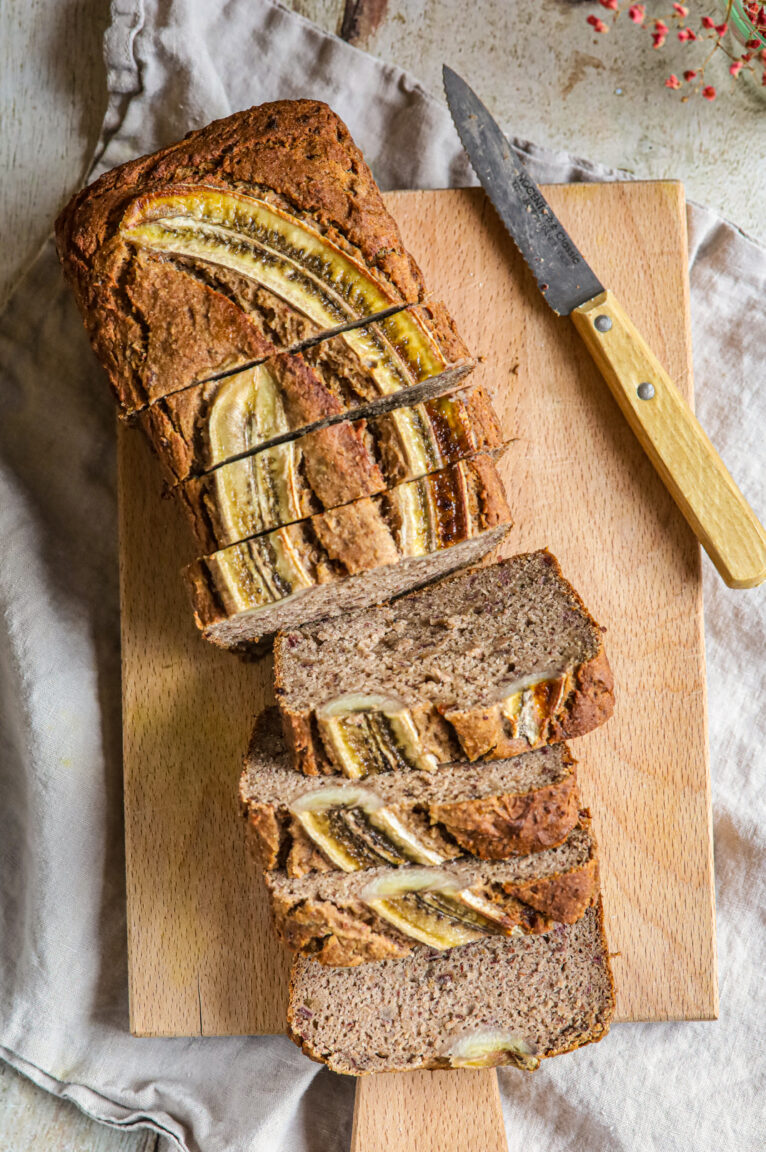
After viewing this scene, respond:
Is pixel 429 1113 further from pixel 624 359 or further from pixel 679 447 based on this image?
pixel 624 359

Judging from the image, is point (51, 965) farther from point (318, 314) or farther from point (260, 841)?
point (318, 314)

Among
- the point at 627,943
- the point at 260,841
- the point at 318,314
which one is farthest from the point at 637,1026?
the point at 318,314

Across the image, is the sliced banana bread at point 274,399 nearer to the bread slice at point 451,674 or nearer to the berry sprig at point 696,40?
the bread slice at point 451,674

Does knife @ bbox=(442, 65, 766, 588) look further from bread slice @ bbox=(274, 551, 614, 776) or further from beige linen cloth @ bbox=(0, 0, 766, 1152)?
bread slice @ bbox=(274, 551, 614, 776)

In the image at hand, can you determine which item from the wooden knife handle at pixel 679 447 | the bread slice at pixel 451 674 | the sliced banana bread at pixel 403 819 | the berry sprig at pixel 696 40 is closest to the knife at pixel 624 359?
the wooden knife handle at pixel 679 447

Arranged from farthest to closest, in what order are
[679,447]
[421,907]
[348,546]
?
[679,447], [421,907], [348,546]

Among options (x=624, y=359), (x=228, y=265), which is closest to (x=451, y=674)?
(x=624, y=359)
